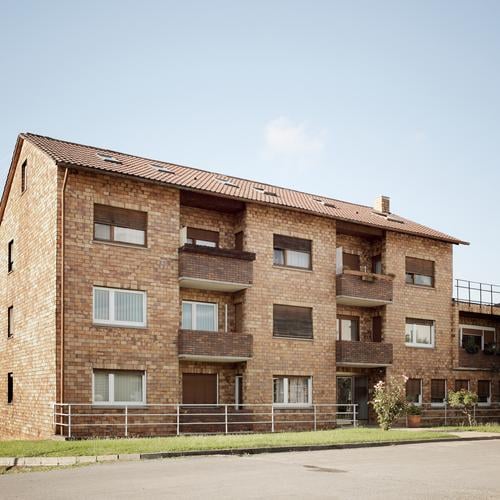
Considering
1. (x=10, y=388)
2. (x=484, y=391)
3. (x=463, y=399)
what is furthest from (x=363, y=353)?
(x=10, y=388)

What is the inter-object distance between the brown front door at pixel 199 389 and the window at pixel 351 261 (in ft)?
25.6

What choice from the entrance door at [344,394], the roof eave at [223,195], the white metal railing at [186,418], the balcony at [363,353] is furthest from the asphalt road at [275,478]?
the entrance door at [344,394]

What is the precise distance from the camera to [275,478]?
11.9 metres

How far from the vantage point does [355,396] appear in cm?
3036

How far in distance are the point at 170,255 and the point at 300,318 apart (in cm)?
602

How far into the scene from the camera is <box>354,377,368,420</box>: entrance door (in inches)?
1183

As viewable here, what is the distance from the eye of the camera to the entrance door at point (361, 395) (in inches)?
1183

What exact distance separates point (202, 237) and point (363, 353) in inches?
312

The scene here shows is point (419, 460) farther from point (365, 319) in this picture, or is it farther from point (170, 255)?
point (365, 319)

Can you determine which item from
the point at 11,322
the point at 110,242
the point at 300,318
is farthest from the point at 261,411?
the point at 11,322

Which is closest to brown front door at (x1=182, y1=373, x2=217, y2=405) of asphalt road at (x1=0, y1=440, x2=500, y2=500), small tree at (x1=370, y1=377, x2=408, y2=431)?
small tree at (x1=370, y1=377, x2=408, y2=431)

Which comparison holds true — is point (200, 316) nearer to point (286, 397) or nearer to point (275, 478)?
point (286, 397)

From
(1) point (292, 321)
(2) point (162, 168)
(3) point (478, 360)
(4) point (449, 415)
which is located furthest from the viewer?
(3) point (478, 360)

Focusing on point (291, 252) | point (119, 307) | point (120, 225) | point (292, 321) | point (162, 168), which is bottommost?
point (292, 321)
